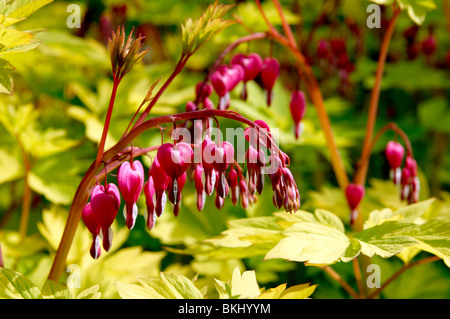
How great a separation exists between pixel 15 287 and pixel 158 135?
93cm

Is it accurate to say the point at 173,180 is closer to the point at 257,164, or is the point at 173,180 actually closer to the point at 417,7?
the point at 257,164

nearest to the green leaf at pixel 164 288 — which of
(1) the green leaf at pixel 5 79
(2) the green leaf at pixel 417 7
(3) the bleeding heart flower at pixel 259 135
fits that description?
(3) the bleeding heart flower at pixel 259 135

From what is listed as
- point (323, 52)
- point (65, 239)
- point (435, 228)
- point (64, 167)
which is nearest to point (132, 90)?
point (64, 167)

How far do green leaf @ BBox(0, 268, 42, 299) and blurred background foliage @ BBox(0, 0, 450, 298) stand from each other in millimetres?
316

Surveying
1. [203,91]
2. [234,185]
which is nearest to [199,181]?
[234,185]

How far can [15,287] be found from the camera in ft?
3.19

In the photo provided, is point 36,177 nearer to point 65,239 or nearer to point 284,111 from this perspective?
point 65,239

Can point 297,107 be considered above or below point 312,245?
above

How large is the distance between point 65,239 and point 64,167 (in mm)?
779

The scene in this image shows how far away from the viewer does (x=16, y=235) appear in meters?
1.65

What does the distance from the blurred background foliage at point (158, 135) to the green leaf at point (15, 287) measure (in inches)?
12.4

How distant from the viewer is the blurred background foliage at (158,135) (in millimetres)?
1556

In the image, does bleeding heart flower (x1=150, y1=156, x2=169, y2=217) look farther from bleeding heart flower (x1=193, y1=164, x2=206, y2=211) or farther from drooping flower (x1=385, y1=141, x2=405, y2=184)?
drooping flower (x1=385, y1=141, x2=405, y2=184)

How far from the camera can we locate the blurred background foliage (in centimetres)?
156
